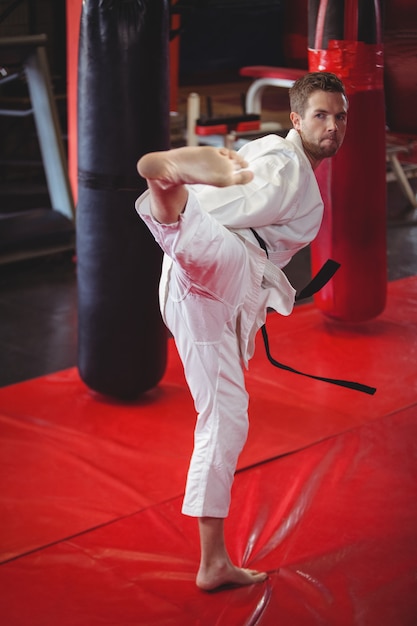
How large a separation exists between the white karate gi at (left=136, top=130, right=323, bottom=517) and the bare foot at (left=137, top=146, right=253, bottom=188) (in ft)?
0.58

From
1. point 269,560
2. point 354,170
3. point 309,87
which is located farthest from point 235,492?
point 354,170

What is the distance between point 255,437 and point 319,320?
44.9 inches

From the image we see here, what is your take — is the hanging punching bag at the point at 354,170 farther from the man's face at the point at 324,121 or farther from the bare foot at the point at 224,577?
the bare foot at the point at 224,577

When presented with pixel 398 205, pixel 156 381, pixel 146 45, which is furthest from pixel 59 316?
pixel 398 205

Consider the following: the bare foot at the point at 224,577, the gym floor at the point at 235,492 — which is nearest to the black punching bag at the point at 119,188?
the gym floor at the point at 235,492

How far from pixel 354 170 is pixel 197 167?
2.10 meters

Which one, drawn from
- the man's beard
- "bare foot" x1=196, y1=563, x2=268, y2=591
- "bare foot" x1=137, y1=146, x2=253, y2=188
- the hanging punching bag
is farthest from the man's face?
the hanging punching bag

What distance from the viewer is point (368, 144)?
11.2 feet

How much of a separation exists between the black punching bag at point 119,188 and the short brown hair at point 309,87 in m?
0.96

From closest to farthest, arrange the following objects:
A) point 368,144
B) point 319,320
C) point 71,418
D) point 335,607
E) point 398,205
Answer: point 335,607, point 71,418, point 368,144, point 319,320, point 398,205

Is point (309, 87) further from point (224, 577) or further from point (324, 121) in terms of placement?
point (224, 577)

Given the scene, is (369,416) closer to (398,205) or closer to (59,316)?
(59,316)

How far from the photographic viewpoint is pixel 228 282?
5.85ft

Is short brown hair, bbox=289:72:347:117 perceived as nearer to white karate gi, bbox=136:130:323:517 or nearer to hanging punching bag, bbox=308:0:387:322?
white karate gi, bbox=136:130:323:517
